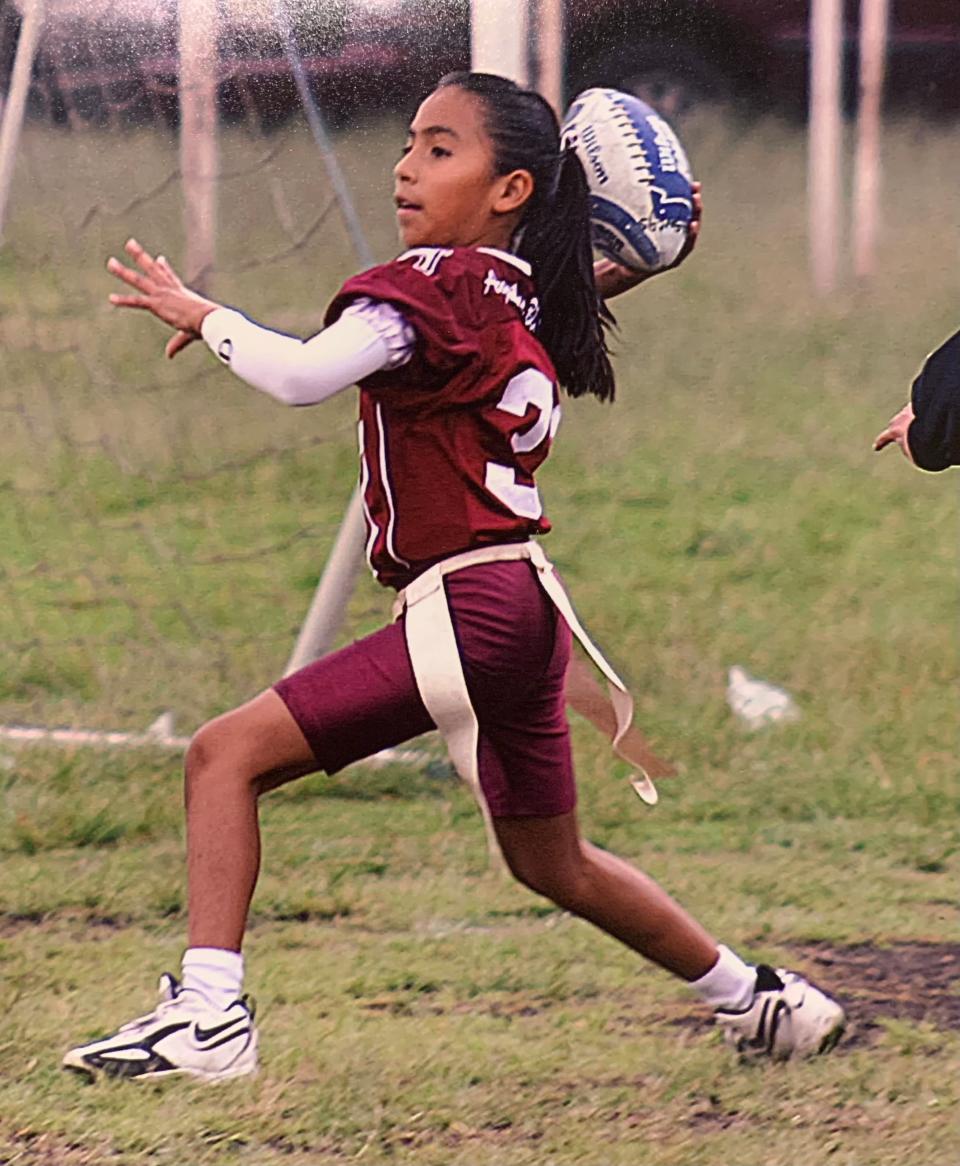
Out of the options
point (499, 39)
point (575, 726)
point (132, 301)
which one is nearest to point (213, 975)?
point (132, 301)

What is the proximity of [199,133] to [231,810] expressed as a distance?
175 cm

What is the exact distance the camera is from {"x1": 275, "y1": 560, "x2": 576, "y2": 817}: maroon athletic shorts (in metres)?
2.87

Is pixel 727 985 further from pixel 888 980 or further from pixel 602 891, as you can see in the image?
pixel 888 980

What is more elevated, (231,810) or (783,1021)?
(231,810)

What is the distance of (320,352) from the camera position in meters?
2.68

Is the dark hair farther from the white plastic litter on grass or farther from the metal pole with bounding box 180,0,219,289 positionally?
the white plastic litter on grass

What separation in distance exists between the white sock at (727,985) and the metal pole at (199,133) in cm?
143

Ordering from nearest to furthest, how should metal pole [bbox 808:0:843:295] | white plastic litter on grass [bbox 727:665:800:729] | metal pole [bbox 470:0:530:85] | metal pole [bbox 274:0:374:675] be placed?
metal pole [bbox 470:0:530:85] → metal pole [bbox 808:0:843:295] → metal pole [bbox 274:0:374:675] → white plastic litter on grass [bbox 727:665:800:729]

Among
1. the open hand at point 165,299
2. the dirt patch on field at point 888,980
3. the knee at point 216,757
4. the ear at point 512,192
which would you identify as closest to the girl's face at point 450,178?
the ear at point 512,192

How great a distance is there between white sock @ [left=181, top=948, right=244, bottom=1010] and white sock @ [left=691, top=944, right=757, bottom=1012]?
2.26 feet

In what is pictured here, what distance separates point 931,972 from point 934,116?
142cm

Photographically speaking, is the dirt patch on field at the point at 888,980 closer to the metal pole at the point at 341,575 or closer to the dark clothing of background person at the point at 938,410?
the dark clothing of background person at the point at 938,410

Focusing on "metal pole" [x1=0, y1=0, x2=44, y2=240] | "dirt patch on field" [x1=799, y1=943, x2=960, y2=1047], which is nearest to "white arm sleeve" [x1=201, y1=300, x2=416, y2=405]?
"dirt patch on field" [x1=799, y1=943, x2=960, y2=1047]

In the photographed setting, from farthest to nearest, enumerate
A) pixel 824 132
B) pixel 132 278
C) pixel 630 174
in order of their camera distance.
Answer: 1. pixel 824 132
2. pixel 630 174
3. pixel 132 278
